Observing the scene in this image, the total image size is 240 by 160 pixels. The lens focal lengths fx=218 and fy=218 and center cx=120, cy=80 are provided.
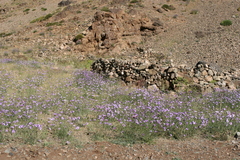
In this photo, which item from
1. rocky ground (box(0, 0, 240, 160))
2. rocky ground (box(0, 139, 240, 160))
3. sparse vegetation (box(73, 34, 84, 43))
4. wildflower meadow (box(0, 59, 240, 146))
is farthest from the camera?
sparse vegetation (box(73, 34, 84, 43))

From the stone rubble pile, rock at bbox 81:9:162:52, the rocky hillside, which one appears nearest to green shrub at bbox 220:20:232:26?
the rocky hillside

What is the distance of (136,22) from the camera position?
21594mm

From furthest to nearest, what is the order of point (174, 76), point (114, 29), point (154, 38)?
point (154, 38) < point (114, 29) < point (174, 76)

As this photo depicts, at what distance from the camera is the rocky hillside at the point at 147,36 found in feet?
57.1

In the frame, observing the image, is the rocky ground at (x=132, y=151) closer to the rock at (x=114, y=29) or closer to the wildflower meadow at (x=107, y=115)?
the wildflower meadow at (x=107, y=115)

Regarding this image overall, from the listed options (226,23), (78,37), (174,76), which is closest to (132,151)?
(174,76)

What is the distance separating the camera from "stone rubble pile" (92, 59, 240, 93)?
10.3m

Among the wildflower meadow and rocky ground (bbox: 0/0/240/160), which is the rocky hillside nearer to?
rocky ground (bbox: 0/0/240/160)

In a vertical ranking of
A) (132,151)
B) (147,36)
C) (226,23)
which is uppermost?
(226,23)

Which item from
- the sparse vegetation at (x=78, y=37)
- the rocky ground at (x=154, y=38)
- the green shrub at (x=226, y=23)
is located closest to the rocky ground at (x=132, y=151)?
the rocky ground at (x=154, y=38)

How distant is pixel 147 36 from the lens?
69.3 ft

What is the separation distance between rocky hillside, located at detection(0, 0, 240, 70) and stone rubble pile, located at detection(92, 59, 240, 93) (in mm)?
4123

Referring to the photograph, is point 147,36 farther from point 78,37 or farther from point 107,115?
point 107,115

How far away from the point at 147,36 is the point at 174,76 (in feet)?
37.3
